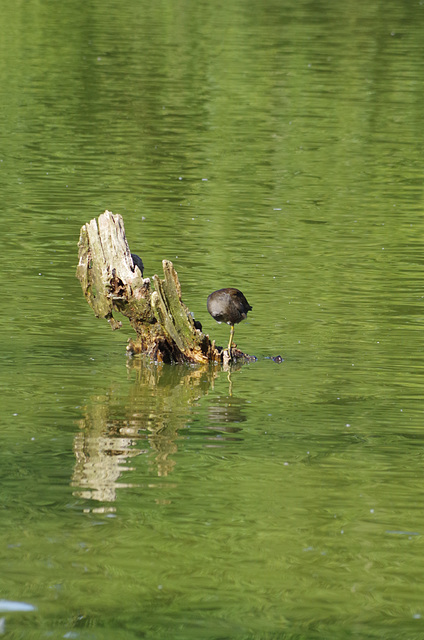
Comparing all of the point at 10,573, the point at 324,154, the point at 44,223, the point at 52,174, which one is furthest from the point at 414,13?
the point at 10,573

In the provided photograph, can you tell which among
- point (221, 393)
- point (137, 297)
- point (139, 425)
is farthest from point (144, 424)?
point (137, 297)

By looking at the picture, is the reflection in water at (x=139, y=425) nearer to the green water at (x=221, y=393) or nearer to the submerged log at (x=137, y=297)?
the green water at (x=221, y=393)

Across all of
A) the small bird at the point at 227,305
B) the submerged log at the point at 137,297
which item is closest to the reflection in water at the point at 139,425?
the submerged log at the point at 137,297

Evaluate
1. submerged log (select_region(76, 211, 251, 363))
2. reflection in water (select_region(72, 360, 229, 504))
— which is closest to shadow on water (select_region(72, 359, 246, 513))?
reflection in water (select_region(72, 360, 229, 504))

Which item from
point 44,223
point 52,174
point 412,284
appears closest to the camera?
point 412,284

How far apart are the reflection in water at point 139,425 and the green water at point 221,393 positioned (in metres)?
0.03

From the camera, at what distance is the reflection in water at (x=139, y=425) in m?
9.66

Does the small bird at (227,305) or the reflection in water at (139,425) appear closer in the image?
the reflection in water at (139,425)

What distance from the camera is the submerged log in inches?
519

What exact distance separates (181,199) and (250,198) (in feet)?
4.43

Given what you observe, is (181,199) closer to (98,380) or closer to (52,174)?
(52,174)

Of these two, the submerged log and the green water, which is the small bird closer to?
the submerged log

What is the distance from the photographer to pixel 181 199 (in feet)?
77.7

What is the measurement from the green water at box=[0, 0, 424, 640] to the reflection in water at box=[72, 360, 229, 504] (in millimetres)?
32
